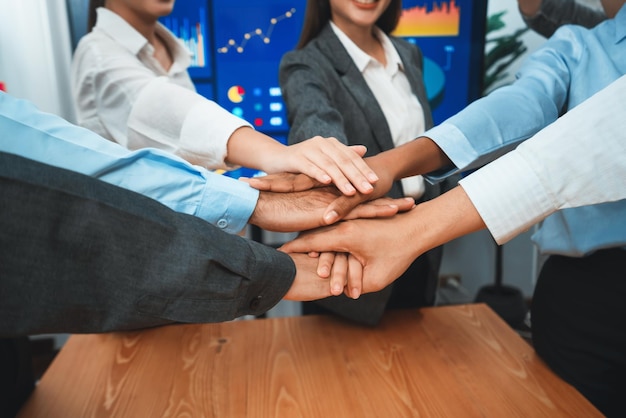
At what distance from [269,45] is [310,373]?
5.48 feet

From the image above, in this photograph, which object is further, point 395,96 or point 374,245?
point 395,96

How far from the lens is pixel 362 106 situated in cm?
134

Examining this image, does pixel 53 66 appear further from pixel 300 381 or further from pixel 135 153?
pixel 300 381

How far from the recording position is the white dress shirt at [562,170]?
0.81 m

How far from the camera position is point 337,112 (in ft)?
4.08

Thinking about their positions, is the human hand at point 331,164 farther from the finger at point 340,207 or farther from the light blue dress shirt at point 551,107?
the light blue dress shirt at point 551,107

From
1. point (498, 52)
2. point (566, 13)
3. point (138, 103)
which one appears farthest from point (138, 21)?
point (498, 52)

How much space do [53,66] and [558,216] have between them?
77.4 inches

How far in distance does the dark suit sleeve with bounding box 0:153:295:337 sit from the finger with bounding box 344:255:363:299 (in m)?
0.24

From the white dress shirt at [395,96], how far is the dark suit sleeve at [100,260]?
30.0 inches

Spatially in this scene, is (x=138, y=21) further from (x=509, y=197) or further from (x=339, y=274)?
(x=509, y=197)

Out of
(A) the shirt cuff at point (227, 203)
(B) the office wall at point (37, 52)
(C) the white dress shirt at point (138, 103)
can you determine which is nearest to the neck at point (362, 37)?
(C) the white dress shirt at point (138, 103)

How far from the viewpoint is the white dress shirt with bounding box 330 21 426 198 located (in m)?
1.42

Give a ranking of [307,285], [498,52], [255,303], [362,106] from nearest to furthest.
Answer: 1. [255,303]
2. [307,285]
3. [362,106]
4. [498,52]
